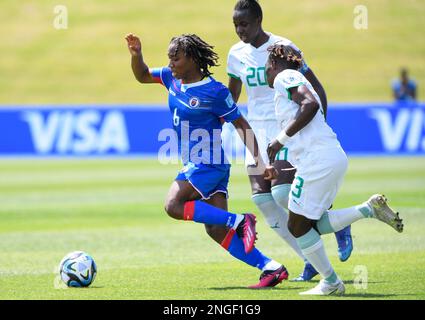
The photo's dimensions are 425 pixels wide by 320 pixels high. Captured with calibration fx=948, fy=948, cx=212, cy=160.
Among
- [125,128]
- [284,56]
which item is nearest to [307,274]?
[284,56]

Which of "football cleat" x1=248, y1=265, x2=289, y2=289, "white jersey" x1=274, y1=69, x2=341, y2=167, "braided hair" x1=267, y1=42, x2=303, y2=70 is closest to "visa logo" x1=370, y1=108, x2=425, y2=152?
"football cleat" x1=248, y1=265, x2=289, y2=289

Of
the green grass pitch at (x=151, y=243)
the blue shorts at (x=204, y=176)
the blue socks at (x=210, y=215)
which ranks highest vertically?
the blue shorts at (x=204, y=176)

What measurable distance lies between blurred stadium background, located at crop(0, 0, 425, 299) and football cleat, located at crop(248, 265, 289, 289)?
0.12 m

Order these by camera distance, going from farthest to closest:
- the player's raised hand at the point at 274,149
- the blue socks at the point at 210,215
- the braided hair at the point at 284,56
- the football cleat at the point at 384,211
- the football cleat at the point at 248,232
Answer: the blue socks at the point at 210,215
the football cleat at the point at 248,232
the braided hair at the point at 284,56
the football cleat at the point at 384,211
the player's raised hand at the point at 274,149

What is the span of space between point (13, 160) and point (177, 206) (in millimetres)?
20248

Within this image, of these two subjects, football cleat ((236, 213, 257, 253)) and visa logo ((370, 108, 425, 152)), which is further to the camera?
visa logo ((370, 108, 425, 152))

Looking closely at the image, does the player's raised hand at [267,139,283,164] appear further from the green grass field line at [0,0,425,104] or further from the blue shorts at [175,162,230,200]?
the green grass field line at [0,0,425,104]

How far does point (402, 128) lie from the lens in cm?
2786

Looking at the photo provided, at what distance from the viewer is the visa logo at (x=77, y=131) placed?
27.9 m

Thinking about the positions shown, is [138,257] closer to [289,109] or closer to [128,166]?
[289,109]

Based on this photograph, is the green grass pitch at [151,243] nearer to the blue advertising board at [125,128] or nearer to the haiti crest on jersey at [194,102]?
the haiti crest on jersey at [194,102]

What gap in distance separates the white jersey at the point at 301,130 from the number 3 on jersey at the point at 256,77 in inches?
60.6

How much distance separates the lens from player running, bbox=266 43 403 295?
8609 mm

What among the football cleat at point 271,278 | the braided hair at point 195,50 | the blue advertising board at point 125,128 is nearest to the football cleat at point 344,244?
the football cleat at point 271,278
